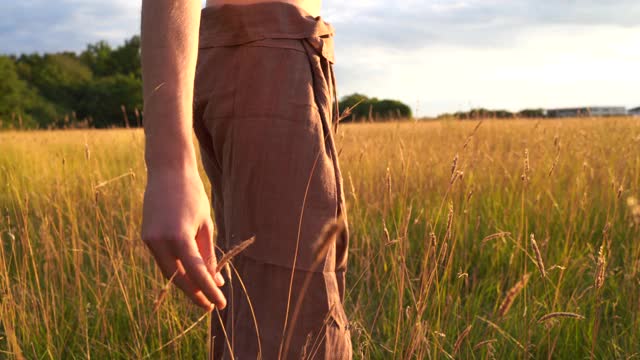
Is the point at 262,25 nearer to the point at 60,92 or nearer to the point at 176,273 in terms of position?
the point at 176,273

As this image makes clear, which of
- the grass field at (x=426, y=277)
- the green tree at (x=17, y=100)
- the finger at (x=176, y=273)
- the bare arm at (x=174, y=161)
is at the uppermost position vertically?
the green tree at (x=17, y=100)

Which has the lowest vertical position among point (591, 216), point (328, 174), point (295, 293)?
point (591, 216)

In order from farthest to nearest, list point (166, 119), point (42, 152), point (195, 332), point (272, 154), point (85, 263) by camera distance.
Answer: point (42, 152) < point (85, 263) < point (195, 332) < point (272, 154) < point (166, 119)

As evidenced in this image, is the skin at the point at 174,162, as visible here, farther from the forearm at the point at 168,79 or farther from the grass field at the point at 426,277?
the grass field at the point at 426,277

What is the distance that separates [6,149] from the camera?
20.3 ft

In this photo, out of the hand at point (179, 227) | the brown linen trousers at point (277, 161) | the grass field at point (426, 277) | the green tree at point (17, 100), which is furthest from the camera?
the green tree at point (17, 100)

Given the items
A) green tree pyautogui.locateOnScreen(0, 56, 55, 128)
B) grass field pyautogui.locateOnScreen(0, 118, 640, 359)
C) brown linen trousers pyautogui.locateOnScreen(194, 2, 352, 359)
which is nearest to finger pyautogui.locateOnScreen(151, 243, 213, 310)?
brown linen trousers pyautogui.locateOnScreen(194, 2, 352, 359)

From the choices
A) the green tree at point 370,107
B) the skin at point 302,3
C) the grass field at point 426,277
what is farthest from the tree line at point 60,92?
the skin at point 302,3

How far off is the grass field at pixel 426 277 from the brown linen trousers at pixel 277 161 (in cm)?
22

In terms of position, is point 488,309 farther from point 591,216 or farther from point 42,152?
point 42,152

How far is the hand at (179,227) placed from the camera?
0.72 meters

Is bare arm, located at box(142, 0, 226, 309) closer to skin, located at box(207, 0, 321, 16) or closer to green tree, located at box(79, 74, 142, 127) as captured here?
skin, located at box(207, 0, 321, 16)

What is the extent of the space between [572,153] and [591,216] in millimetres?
827

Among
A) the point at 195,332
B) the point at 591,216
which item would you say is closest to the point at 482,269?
the point at 591,216
